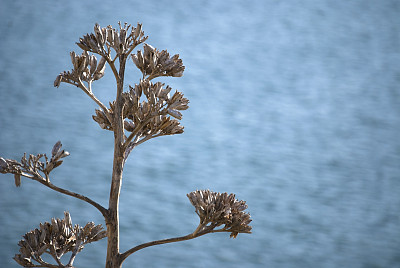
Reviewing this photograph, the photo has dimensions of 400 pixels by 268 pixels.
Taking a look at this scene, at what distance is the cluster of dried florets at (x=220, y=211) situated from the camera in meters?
1.05

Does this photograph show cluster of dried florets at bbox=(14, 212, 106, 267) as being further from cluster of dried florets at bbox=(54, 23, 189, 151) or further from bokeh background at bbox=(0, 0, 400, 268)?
bokeh background at bbox=(0, 0, 400, 268)

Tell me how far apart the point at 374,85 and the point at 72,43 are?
5.68ft

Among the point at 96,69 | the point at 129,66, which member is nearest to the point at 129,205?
the point at 129,66

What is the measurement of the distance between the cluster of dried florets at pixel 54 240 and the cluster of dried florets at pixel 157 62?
36 cm

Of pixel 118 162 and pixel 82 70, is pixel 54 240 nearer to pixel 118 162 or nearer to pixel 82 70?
pixel 118 162

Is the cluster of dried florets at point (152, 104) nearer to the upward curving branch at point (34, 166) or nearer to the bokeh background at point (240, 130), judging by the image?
the upward curving branch at point (34, 166)

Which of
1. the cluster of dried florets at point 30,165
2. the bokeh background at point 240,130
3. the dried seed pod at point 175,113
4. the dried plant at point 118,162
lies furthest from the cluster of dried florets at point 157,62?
the bokeh background at point 240,130

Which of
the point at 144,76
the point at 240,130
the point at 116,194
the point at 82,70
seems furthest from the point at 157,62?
the point at 240,130

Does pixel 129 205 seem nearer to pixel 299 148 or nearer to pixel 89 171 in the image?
pixel 89 171

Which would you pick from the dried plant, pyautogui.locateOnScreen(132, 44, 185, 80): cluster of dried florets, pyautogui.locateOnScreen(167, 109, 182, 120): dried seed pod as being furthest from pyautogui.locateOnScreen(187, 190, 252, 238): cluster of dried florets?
pyautogui.locateOnScreen(132, 44, 185, 80): cluster of dried florets

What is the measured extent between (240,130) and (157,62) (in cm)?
176

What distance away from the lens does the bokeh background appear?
8.48 feet

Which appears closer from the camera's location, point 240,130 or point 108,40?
point 108,40

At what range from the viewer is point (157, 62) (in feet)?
3.66
